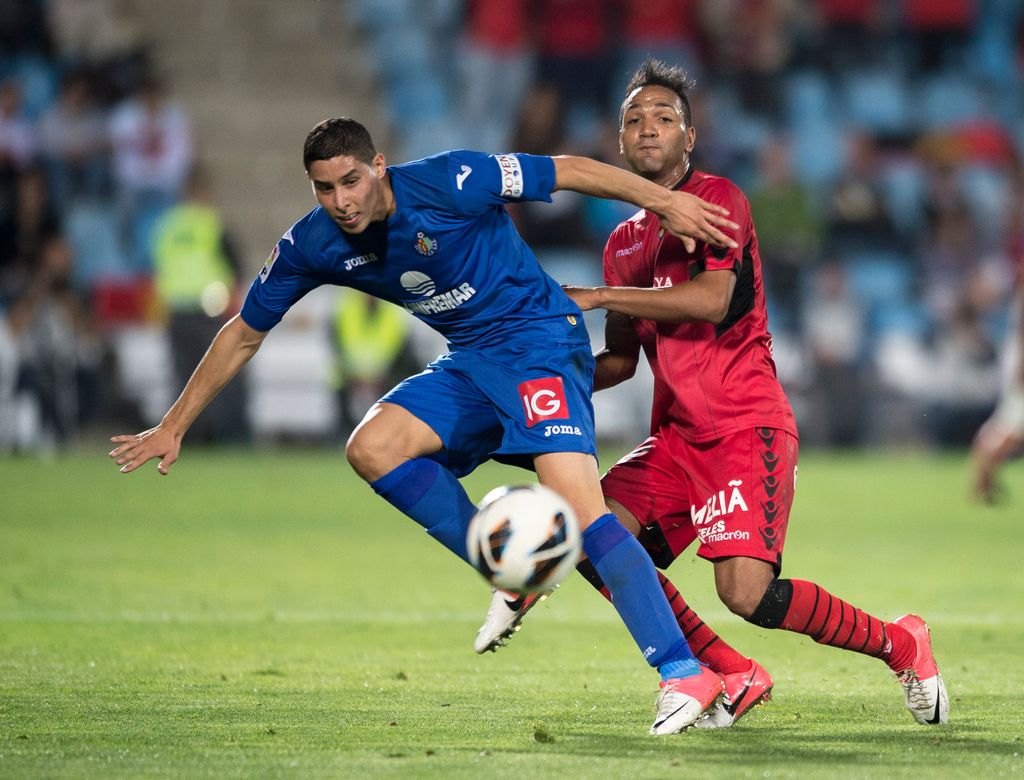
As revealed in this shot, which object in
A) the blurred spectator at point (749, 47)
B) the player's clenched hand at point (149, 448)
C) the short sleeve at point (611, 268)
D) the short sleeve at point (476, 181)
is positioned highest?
the blurred spectator at point (749, 47)

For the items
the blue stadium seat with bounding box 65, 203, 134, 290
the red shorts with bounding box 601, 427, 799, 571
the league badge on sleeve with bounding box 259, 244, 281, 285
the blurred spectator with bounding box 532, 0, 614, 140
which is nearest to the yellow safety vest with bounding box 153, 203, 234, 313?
the blue stadium seat with bounding box 65, 203, 134, 290

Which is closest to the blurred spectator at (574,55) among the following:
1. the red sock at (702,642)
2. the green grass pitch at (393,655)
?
the green grass pitch at (393,655)

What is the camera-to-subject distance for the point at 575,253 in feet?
58.5

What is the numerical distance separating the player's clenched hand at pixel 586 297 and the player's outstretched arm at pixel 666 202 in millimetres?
393

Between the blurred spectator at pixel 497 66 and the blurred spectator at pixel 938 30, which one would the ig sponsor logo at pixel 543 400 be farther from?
the blurred spectator at pixel 938 30

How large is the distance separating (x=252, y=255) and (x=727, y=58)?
627cm

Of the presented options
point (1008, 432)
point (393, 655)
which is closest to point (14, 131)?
point (1008, 432)

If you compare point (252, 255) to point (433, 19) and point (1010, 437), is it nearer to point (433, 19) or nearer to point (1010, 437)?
point (433, 19)

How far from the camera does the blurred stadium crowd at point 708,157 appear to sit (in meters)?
17.2

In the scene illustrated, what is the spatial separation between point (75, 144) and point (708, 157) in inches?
275

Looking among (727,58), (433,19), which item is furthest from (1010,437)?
(433,19)

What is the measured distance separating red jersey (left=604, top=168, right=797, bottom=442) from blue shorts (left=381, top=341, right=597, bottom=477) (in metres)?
0.33

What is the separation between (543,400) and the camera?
5.62 meters

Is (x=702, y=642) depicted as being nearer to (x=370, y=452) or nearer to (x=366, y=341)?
(x=370, y=452)
